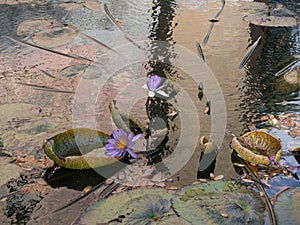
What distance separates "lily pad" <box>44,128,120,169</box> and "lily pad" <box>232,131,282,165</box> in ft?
1.52

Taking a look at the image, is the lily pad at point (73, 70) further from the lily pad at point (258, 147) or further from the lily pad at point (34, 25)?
the lily pad at point (258, 147)

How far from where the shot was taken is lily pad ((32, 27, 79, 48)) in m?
2.40

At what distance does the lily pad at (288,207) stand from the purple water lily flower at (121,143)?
52cm

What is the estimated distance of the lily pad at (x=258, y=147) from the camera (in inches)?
57.3

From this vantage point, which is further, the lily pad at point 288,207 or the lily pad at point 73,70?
the lily pad at point 73,70

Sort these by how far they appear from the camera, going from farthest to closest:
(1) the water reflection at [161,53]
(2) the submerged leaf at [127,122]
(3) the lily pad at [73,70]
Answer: (3) the lily pad at [73,70] < (1) the water reflection at [161,53] < (2) the submerged leaf at [127,122]

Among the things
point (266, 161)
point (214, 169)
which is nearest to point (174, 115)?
point (214, 169)

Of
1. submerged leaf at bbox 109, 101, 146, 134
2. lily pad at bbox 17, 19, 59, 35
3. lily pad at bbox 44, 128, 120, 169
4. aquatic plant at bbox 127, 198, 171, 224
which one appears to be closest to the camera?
aquatic plant at bbox 127, 198, 171, 224

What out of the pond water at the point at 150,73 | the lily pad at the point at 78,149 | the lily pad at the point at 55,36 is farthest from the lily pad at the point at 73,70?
the lily pad at the point at 78,149

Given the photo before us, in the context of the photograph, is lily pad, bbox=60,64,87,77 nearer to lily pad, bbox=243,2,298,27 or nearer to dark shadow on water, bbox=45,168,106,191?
dark shadow on water, bbox=45,168,106,191

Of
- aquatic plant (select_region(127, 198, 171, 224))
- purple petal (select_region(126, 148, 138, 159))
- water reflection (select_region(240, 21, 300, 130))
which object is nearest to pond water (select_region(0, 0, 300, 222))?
water reflection (select_region(240, 21, 300, 130))

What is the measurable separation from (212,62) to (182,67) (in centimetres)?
18

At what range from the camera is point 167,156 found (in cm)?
156

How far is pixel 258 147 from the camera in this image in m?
1.51
